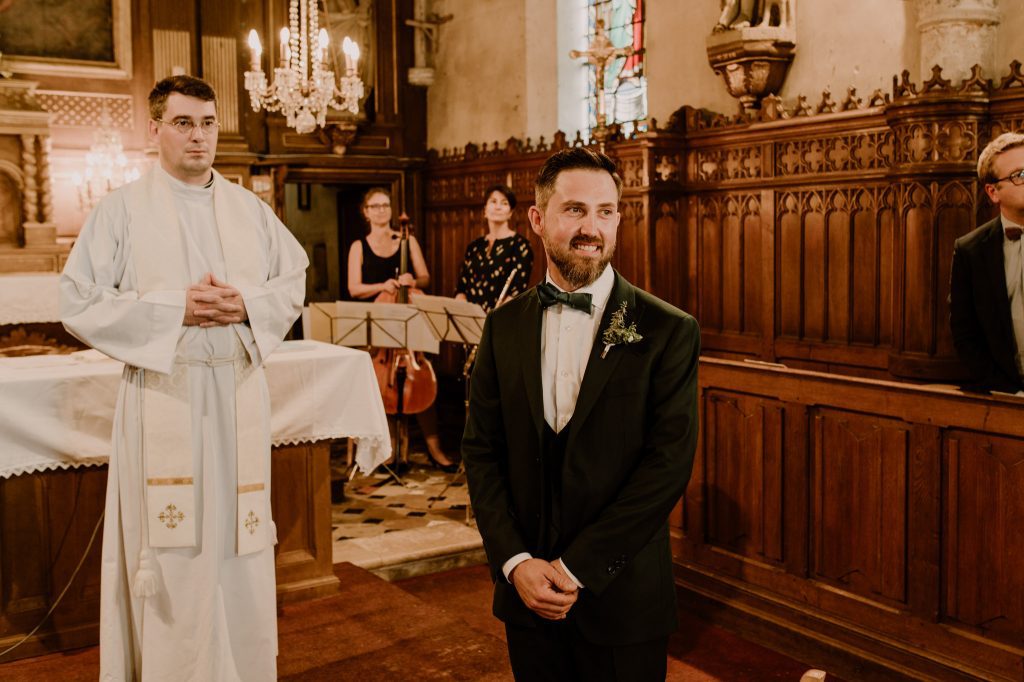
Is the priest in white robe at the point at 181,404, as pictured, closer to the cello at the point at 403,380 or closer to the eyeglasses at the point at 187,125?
the eyeglasses at the point at 187,125

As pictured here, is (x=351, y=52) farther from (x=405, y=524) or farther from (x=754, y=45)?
(x=405, y=524)

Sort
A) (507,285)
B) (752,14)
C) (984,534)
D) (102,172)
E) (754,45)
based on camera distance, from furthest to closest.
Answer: (102,172), (752,14), (754,45), (507,285), (984,534)

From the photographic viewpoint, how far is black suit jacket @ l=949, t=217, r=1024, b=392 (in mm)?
3783

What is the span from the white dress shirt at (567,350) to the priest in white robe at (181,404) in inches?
51.8

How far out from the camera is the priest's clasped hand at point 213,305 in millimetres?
3162

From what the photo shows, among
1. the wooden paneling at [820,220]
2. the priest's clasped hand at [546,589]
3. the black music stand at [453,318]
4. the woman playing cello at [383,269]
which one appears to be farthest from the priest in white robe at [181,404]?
the woman playing cello at [383,269]

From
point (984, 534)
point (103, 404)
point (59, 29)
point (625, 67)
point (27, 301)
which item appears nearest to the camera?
point (984, 534)

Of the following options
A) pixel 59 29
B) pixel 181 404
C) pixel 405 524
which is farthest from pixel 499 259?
pixel 59 29

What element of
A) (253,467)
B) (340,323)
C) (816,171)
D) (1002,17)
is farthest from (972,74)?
(253,467)

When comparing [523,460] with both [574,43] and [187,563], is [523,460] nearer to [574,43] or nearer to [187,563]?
[187,563]

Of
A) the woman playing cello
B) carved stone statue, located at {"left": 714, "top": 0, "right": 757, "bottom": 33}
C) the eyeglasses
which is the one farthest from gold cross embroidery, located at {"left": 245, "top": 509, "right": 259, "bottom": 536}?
carved stone statue, located at {"left": 714, "top": 0, "right": 757, "bottom": 33}

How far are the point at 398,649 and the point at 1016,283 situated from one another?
8.57 feet

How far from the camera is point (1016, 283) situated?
381 cm

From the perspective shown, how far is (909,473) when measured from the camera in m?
4.00
